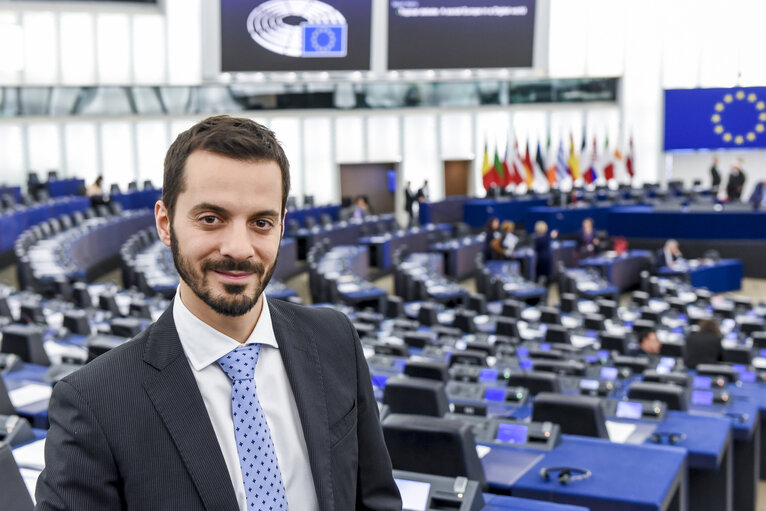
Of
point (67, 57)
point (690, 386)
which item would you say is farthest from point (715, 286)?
point (67, 57)

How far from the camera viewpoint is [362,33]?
19859 mm

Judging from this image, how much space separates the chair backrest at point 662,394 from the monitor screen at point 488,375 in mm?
930

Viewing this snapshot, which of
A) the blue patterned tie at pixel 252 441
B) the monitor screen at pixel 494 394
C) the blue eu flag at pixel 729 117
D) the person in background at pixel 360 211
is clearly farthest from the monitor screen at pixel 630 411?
the blue eu flag at pixel 729 117

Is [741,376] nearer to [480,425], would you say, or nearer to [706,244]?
[480,425]

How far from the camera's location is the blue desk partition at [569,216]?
19.5m

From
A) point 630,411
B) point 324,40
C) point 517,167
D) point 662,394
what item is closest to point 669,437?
point 630,411

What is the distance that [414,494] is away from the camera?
2535 millimetres

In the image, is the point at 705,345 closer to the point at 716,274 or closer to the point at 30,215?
the point at 716,274

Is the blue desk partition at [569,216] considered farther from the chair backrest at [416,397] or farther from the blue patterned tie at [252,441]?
the blue patterned tie at [252,441]

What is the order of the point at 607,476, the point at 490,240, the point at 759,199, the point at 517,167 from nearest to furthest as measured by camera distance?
the point at 607,476
the point at 490,240
the point at 759,199
the point at 517,167

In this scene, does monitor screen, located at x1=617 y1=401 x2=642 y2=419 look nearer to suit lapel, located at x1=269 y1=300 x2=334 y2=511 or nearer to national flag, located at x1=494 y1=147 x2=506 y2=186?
suit lapel, located at x1=269 y1=300 x2=334 y2=511

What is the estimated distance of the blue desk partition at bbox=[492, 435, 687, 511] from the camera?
111 inches

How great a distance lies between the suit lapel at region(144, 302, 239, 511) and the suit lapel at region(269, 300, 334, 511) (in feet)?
0.51

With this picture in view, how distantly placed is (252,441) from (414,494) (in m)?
1.17
